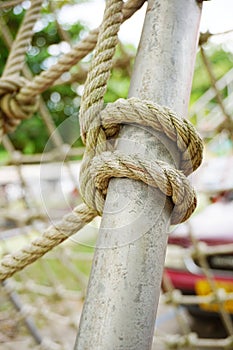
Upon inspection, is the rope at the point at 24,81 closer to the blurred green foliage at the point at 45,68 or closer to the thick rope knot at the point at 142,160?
the thick rope knot at the point at 142,160

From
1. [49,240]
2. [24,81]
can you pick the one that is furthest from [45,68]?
[49,240]

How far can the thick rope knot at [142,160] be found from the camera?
14.3 inches

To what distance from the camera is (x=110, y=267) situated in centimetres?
36

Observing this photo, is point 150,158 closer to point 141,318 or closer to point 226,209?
point 141,318

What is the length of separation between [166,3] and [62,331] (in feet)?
5.98

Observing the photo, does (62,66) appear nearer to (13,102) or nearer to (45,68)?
(13,102)

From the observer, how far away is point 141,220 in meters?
0.36

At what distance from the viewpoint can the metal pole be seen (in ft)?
1.13

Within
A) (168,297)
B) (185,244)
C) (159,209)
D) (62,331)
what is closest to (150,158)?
(159,209)

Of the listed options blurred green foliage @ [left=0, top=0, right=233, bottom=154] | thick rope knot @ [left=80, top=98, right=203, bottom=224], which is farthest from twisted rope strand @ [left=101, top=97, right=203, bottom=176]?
blurred green foliage @ [left=0, top=0, right=233, bottom=154]

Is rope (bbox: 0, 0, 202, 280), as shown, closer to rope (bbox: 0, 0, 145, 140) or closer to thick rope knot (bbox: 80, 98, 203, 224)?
thick rope knot (bbox: 80, 98, 203, 224)

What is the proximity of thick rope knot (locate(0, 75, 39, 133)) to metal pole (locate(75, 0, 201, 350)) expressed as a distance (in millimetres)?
270

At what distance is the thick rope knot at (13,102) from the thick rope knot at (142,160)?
27 centimetres

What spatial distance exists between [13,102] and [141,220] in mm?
351
